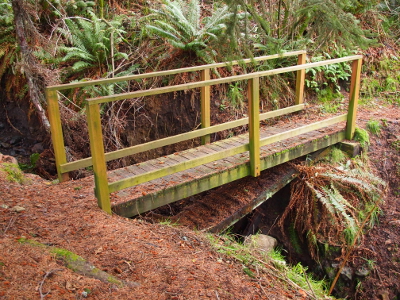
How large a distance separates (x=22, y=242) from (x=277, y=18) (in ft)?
24.4

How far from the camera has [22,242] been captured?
3.12 m

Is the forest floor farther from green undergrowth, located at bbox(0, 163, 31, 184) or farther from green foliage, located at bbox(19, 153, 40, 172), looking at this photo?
green foliage, located at bbox(19, 153, 40, 172)

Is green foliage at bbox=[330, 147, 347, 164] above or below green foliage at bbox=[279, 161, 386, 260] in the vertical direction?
above

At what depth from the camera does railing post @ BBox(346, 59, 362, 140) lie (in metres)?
6.33

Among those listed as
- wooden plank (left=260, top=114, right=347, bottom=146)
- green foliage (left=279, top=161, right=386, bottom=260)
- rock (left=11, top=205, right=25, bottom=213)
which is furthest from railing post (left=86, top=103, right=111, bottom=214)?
green foliage (left=279, top=161, right=386, bottom=260)

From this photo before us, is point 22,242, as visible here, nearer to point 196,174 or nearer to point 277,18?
point 196,174

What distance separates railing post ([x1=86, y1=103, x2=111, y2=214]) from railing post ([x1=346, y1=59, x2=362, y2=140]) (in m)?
4.47

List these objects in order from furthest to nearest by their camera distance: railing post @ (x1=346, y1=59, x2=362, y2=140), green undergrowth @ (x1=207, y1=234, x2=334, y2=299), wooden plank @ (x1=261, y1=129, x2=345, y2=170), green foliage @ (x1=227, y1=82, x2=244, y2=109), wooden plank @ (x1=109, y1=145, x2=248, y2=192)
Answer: green foliage @ (x1=227, y1=82, x2=244, y2=109) → railing post @ (x1=346, y1=59, x2=362, y2=140) → wooden plank @ (x1=261, y1=129, x2=345, y2=170) → wooden plank @ (x1=109, y1=145, x2=248, y2=192) → green undergrowth @ (x1=207, y1=234, x2=334, y2=299)

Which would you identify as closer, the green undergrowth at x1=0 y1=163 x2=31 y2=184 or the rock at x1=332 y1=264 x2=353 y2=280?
the green undergrowth at x1=0 y1=163 x2=31 y2=184

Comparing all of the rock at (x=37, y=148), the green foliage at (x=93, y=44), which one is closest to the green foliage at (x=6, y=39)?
the green foliage at (x=93, y=44)

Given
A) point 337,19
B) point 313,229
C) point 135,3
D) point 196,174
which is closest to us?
point 337,19

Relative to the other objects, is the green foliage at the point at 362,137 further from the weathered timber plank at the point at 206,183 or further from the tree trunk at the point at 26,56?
the tree trunk at the point at 26,56

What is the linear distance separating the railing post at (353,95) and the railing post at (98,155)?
4.47 meters

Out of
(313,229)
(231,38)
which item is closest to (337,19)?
(231,38)
